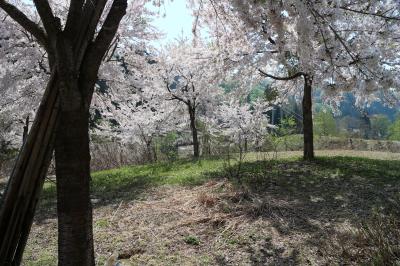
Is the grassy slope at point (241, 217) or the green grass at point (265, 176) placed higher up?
the green grass at point (265, 176)

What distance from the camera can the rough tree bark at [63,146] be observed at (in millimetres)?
3096

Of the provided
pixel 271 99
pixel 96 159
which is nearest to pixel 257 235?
pixel 271 99

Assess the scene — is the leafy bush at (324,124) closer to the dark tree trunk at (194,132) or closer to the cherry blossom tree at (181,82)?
the cherry blossom tree at (181,82)

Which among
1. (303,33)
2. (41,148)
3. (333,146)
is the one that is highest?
(303,33)

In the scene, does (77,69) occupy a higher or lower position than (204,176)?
higher

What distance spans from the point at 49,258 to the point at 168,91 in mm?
14204

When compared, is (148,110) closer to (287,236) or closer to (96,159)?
(96,159)

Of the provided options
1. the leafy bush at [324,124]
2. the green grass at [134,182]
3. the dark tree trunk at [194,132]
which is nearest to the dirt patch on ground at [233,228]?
the green grass at [134,182]

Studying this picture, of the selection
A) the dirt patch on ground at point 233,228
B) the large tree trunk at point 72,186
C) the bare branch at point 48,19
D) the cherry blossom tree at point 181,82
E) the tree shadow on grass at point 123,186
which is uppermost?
the cherry blossom tree at point 181,82

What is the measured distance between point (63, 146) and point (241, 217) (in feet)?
10.7

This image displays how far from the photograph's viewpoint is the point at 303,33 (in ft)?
13.1

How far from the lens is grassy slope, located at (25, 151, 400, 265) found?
4703 millimetres

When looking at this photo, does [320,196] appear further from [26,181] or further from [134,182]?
[26,181]

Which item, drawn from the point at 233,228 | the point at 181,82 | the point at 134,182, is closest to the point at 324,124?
the point at 181,82
